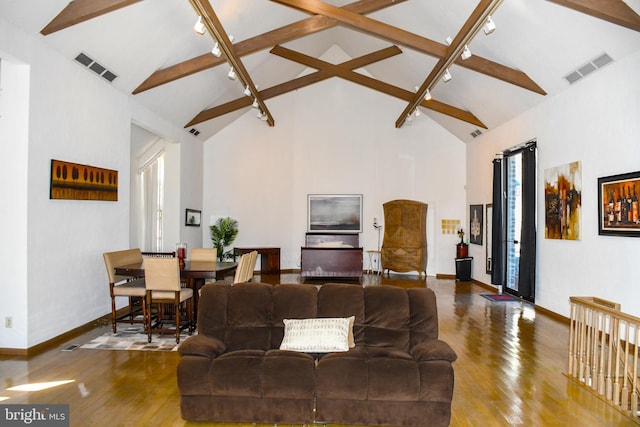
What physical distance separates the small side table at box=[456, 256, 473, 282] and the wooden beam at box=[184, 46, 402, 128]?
4.99 metres

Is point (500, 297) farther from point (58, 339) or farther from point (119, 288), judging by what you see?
point (58, 339)

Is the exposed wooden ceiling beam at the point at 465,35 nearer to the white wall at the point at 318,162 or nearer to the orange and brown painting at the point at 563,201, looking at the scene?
the orange and brown painting at the point at 563,201

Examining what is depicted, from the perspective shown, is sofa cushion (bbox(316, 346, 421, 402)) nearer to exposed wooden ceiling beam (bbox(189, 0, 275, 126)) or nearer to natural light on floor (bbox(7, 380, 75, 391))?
natural light on floor (bbox(7, 380, 75, 391))

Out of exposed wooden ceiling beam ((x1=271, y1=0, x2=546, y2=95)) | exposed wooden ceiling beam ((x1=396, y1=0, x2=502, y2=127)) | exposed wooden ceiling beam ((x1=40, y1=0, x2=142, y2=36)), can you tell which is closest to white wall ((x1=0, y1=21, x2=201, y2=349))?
exposed wooden ceiling beam ((x1=40, y1=0, x2=142, y2=36))

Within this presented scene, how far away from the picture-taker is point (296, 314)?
3455 millimetres

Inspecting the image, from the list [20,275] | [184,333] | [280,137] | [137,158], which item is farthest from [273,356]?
[280,137]

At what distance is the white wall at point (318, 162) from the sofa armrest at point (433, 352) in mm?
8124

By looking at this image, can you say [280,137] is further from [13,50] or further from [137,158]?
[13,50]

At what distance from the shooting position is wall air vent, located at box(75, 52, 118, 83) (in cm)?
531

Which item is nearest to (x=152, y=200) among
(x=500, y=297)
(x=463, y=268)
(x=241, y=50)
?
(x=241, y=50)

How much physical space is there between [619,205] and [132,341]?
5.89m

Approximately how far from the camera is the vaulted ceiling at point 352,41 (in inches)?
187

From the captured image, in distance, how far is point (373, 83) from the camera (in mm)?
9789

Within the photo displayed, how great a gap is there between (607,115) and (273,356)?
16.4ft
